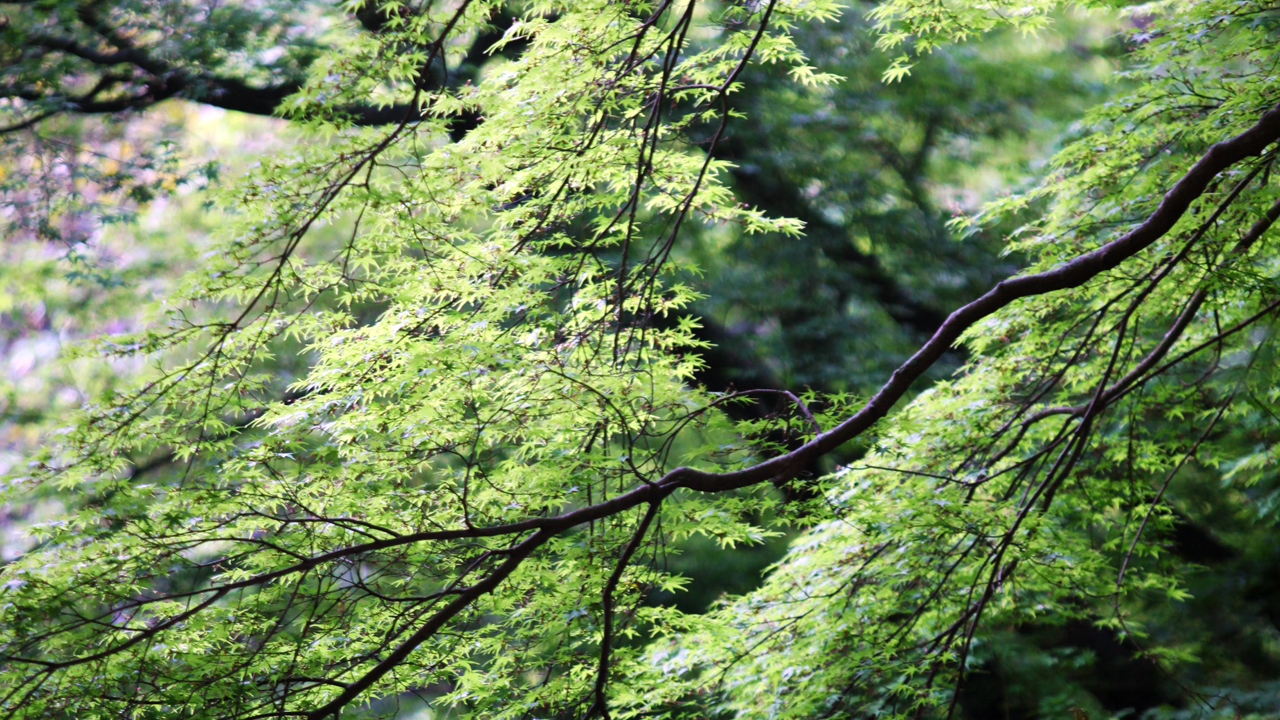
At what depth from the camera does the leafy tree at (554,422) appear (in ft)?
7.64

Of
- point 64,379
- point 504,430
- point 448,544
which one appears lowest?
point 448,544

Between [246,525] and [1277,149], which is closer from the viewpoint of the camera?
[246,525]

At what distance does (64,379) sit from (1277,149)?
8.31 meters

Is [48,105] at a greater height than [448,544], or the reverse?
[48,105]

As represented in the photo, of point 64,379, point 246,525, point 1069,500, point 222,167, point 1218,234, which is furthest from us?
point 64,379

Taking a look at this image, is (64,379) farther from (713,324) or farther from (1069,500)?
(1069,500)

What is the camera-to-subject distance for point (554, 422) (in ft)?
8.61

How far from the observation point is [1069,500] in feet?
12.0

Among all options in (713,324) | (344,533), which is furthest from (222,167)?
(344,533)

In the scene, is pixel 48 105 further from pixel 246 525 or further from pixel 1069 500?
pixel 1069 500

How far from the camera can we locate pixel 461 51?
8.86ft

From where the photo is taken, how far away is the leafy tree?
2.33 meters

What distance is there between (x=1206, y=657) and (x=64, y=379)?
9.10 meters

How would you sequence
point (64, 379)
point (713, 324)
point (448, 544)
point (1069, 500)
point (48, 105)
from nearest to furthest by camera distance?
point (448, 544), point (1069, 500), point (48, 105), point (713, 324), point (64, 379)
